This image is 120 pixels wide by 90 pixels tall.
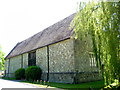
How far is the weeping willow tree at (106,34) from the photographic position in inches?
279

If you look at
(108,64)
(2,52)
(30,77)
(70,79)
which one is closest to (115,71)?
(108,64)

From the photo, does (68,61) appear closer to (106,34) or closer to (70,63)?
(70,63)

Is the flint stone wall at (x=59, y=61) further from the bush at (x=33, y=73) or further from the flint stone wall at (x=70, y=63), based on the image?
the bush at (x=33, y=73)

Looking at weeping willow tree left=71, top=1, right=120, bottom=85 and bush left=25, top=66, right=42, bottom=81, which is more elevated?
weeping willow tree left=71, top=1, right=120, bottom=85

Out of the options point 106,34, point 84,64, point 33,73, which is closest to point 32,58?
point 33,73

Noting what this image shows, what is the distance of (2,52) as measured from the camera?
50.9 metres

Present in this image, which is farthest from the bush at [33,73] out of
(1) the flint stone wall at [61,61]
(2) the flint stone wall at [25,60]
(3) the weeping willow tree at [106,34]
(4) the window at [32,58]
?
(3) the weeping willow tree at [106,34]

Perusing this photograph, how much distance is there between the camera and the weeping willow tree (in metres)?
7.07

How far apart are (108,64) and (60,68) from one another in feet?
22.6

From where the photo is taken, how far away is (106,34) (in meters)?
7.41

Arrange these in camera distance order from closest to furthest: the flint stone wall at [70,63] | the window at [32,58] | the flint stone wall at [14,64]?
1. the flint stone wall at [70,63]
2. the window at [32,58]
3. the flint stone wall at [14,64]

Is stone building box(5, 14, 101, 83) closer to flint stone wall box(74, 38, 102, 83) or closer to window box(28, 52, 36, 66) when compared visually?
flint stone wall box(74, 38, 102, 83)

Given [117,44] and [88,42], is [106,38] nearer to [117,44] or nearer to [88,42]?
[117,44]

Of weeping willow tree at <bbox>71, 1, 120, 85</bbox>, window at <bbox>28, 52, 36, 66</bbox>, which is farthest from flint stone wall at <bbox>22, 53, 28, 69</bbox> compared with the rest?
weeping willow tree at <bbox>71, 1, 120, 85</bbox>
